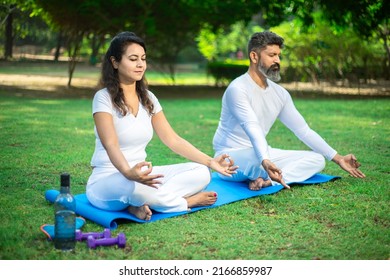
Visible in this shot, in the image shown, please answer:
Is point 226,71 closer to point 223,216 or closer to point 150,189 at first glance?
point 223,216

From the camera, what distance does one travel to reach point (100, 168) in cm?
421

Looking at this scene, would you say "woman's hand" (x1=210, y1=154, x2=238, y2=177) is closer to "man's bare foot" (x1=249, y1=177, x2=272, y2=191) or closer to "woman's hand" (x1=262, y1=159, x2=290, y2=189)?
"woman's hand" (x1=262, y1=159, x2=290, y2=189)

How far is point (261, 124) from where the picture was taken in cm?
531

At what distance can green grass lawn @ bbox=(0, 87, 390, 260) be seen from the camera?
3.48 metres

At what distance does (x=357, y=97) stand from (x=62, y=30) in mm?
7995

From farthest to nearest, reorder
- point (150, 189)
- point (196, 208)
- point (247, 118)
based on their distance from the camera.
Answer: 1. point (247, 118)
2. point (196, 208)
3. point (150, 189)

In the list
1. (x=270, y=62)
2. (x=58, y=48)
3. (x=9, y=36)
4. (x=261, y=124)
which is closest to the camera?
(x=270, y=62)

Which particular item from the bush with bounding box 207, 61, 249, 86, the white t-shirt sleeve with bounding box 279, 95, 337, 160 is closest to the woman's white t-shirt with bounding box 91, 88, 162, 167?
the white t-shirt sleeve with bounding box 279, 95, 337, 160

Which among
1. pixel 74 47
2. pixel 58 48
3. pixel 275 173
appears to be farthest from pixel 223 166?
pixel 74 47

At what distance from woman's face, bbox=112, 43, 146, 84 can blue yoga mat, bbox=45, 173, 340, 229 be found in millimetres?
978

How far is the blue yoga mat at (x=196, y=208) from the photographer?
4012 mm

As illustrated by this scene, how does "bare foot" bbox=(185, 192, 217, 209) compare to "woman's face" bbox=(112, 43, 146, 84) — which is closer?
"woman's face" bbox=(112, 43, 146, 84)

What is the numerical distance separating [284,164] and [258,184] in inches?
17.2
